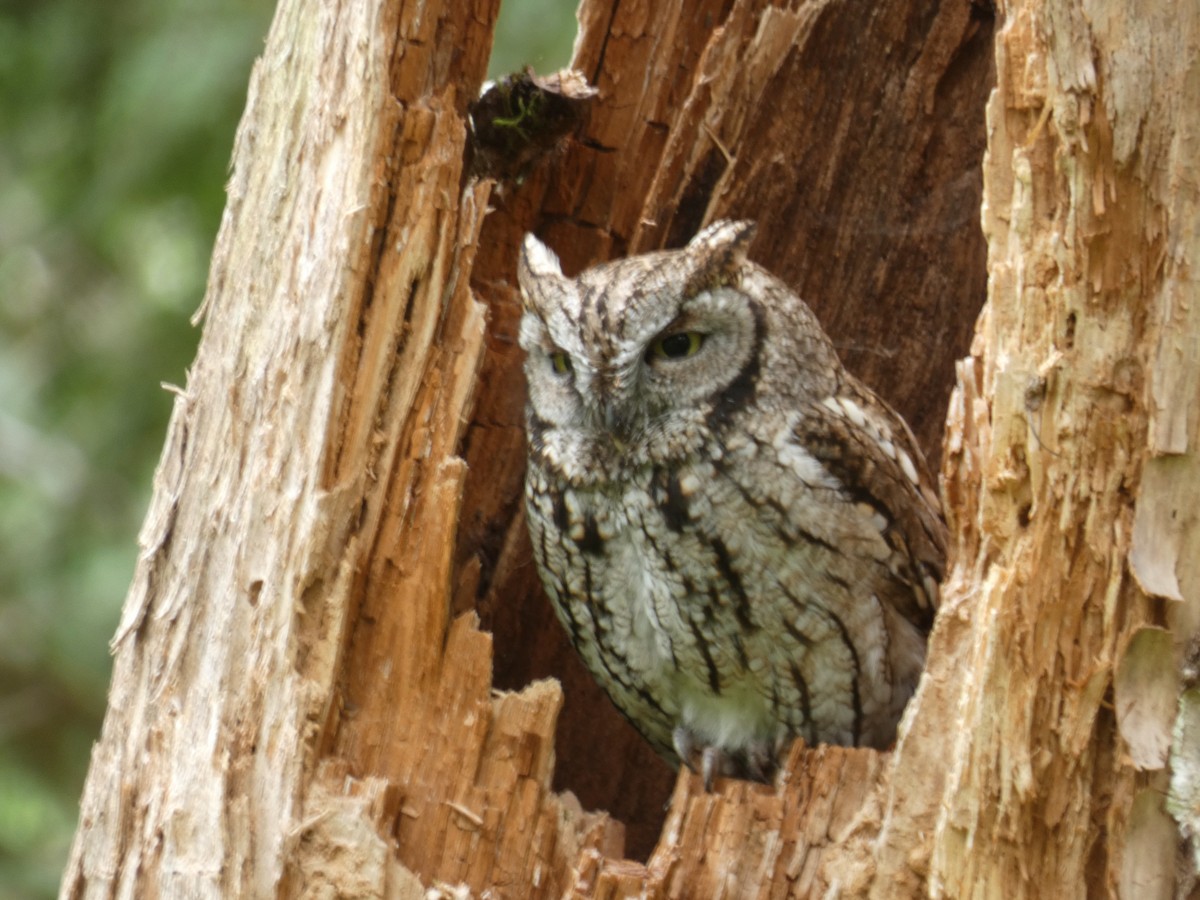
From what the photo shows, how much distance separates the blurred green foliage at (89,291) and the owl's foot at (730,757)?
2.54 metres

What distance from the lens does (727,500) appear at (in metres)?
2.58

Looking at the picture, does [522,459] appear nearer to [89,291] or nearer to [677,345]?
[677,345]

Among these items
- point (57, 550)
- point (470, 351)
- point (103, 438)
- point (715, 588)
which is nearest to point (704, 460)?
point (715, 588)

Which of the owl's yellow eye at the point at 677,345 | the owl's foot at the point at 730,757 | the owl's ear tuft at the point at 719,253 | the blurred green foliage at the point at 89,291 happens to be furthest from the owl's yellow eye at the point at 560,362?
the blurred green foliage at the point at 89,291

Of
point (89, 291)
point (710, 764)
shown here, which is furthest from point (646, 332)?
point (89, 291)

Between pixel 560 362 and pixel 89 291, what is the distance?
3142 mm

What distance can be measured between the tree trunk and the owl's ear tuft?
443 millimetres

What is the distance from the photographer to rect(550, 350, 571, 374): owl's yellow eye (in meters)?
2.71

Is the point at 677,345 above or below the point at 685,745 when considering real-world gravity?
above

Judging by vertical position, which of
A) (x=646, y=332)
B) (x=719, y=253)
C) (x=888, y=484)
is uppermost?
(x=719, y=253)

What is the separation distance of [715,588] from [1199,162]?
1.12 meters

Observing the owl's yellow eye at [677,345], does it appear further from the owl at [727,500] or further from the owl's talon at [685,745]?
the owl's talon at [685,745]

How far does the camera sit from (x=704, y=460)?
103 inches

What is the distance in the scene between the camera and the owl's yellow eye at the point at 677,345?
2.63m
